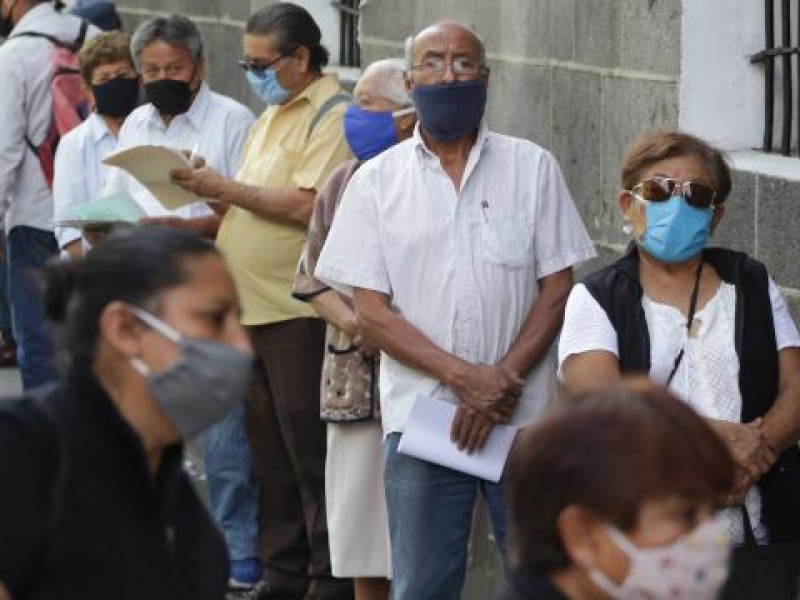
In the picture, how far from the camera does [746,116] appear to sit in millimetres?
7023

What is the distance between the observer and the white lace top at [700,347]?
5.15 meters

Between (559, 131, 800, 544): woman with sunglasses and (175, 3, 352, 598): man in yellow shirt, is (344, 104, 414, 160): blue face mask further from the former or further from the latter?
(559, 131, 800, 544): woman with sunglasses

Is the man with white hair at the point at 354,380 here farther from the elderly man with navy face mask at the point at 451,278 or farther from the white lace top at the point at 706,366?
the white lace top at the point at 706,366

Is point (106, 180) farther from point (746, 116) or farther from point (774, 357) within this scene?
point (774, 357)

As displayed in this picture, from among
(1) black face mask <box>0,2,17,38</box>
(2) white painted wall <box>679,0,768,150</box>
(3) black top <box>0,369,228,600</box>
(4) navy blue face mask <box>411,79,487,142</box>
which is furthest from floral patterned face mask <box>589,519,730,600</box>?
(1) black face mask <box>0,2,17,38</box>

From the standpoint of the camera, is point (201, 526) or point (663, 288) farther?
point (663, 288)

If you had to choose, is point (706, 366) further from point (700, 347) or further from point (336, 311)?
point (336, 311)

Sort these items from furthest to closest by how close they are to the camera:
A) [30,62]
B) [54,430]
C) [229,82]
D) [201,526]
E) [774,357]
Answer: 1. [229,82]
2. [30,62]
3. [774,357]
4. [201,526]
5. [54,430]

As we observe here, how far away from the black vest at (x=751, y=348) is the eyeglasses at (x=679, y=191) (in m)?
0.18

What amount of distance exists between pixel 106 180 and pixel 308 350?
1263mm

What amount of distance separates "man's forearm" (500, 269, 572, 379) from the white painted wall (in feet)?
3.91

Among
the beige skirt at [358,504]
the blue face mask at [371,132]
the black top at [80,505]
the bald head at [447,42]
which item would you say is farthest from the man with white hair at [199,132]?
the black top at [80,505]

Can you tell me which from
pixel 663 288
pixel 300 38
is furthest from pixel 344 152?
pixel 663 288

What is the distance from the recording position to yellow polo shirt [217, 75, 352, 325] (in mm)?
7215
